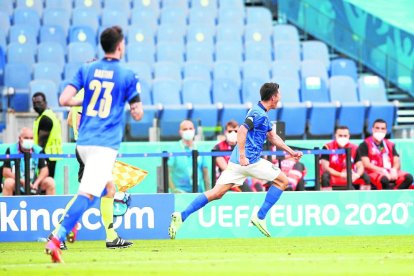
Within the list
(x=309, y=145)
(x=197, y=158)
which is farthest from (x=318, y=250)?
(x=309, y=145)

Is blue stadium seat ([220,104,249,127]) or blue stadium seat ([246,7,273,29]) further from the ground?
blue stadium seat ([246,7,273,29])

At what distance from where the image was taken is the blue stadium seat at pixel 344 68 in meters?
21.9

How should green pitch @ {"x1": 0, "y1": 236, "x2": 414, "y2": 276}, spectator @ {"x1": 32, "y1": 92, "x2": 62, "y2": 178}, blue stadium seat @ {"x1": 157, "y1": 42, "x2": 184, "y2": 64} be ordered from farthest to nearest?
blue stadium seat @ {"x1": 157, "y1": 42, "x2": 184, "y2": 64} → spectator @ {"x1": 32, "y1": 92, "x2": 62, "y2": 178} → green pitch @ {"x1": 0, "y1": 236, "x2": 414, "y2": 276}

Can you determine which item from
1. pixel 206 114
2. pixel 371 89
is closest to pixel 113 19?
pixel 206 114

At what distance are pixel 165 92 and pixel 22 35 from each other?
3145 mm

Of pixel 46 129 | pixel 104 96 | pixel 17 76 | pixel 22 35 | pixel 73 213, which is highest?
pixel 22 35

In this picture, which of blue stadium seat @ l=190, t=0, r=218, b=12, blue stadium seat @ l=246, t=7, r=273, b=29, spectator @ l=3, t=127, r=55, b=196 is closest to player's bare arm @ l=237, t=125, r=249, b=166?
spectator @ l=3, t=127, r=55, b=196

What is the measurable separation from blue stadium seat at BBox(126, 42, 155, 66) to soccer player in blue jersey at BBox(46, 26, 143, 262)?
11349 mm

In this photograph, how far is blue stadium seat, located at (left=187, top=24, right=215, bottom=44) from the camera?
868 inches

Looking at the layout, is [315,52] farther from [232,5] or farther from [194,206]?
[194,206]

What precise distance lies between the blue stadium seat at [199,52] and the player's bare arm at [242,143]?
9350 mm

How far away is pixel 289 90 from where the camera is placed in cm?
2078

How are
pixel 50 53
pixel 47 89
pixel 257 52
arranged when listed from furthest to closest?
pixel 257 52 < pixel 50 53 < pixel 47 89

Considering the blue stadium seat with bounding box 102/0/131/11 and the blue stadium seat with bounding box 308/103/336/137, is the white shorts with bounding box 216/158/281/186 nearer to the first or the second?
the blue stadium seat with bounding box 308/103/336/137
